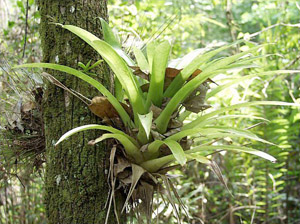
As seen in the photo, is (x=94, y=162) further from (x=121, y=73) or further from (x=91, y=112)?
(x=121, y=73)

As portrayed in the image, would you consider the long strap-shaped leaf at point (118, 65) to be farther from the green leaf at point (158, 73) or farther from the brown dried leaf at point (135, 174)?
the brown dried leaf at point (135, 174)

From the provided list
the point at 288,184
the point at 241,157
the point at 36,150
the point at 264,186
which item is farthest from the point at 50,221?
the point at 288,184

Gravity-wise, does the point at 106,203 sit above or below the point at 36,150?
below

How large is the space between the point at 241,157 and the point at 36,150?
6.21 ft

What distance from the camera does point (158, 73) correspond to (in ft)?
2.72

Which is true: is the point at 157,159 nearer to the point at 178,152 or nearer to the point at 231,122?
the point at 178,152

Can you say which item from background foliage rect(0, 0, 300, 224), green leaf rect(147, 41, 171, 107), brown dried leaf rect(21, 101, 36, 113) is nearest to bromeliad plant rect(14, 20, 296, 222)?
green leaf rect(147, 41, 171, 107)

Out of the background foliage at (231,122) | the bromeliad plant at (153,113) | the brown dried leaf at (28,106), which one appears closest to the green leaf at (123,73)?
the bromeliad plant at (153,113)

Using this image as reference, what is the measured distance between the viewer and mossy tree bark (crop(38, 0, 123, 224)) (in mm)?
855

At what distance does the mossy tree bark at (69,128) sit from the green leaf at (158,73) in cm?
16

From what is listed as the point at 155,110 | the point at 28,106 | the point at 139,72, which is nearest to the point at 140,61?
the point at 139,72

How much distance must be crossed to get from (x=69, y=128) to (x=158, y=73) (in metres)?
0.30

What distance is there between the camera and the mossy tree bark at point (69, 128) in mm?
855

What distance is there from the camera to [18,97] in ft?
3.80
